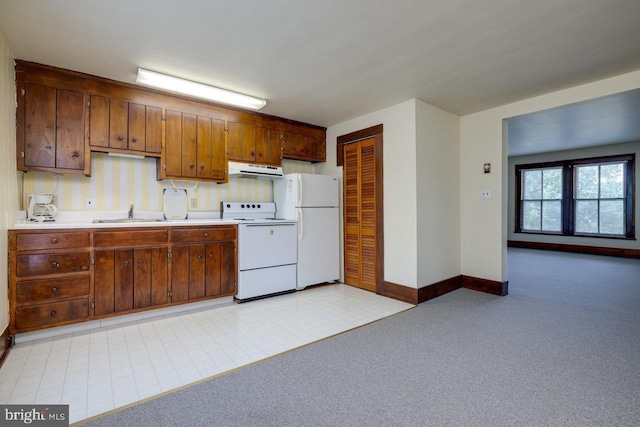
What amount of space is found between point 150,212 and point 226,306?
4.81 ft

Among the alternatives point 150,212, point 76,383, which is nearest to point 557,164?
point 150,212

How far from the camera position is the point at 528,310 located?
3.39 meters

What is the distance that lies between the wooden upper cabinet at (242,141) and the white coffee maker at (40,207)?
190cm

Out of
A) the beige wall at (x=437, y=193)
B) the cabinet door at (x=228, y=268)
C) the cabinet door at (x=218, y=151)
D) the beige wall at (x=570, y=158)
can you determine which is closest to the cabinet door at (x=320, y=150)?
the cabinet door at (x=218, y=151)

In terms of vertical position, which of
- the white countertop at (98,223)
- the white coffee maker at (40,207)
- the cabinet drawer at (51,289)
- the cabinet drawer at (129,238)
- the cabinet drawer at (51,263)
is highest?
the white coffee maker at (40,207)

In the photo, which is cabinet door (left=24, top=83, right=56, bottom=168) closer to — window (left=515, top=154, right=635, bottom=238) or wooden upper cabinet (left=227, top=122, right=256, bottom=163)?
wooden upper cabinet (left=227, top=122, right=256, bottom=163)

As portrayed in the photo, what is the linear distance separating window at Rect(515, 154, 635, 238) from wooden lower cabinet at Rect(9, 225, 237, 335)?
8.25 metres

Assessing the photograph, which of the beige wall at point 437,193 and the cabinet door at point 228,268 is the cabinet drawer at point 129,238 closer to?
the cabinet door at point 228,268

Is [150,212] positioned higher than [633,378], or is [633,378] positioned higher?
[150,212]

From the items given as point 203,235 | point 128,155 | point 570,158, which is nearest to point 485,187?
→ point 203,235

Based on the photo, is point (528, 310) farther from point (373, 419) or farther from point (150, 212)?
point (150, 212)

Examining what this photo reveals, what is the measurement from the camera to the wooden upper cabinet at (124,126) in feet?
10.0

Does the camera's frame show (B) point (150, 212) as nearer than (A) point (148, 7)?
No

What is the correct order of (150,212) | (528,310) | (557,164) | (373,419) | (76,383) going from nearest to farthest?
(373,419) < (76,383) < (528,310) < (150,212) < (557,164)
